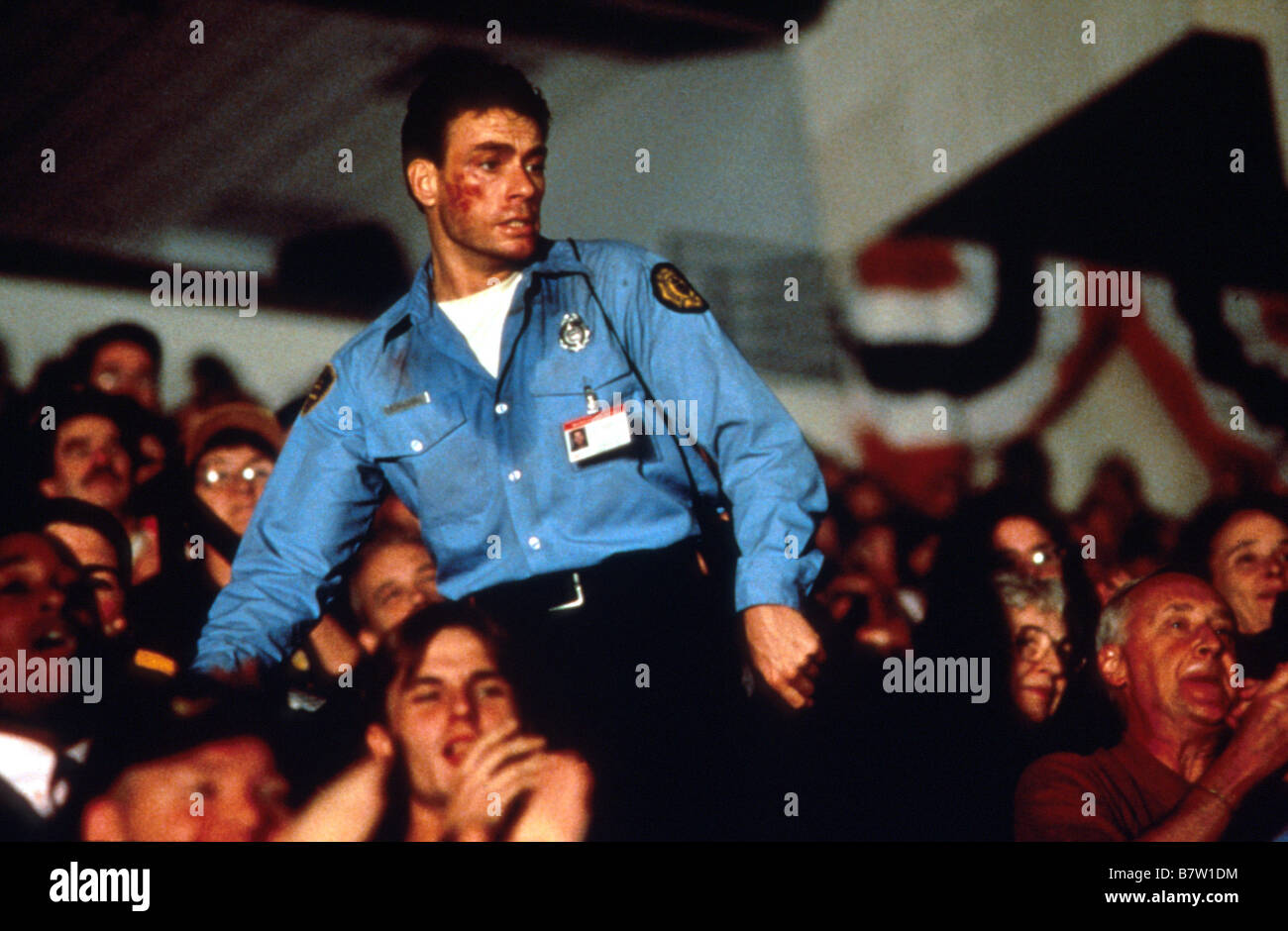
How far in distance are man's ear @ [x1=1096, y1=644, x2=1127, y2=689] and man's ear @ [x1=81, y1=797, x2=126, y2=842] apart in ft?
6.94

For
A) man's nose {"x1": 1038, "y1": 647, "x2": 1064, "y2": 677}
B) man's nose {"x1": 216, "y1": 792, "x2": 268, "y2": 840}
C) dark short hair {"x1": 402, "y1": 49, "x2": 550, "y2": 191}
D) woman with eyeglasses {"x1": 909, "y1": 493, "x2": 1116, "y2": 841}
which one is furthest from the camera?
man's nose {"x1": 1038, "y1": 647, "x2": 1064, "y2": 677}

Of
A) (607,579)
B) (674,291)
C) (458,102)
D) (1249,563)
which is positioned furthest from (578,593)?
(1249,563)

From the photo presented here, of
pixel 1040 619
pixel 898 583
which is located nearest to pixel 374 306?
pixel 898 583

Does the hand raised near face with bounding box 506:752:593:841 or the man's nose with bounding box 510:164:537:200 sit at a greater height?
the man's nose with bounding box 510:164:537:200

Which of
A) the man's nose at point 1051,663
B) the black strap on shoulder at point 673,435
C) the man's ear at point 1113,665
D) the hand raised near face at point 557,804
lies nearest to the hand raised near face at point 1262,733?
the man's ear at point 1113,665

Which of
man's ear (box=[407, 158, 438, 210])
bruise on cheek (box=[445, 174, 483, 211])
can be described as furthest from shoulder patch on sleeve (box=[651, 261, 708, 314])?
man's ear (box=[407, 158, 438, 210])

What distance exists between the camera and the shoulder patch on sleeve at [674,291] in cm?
261

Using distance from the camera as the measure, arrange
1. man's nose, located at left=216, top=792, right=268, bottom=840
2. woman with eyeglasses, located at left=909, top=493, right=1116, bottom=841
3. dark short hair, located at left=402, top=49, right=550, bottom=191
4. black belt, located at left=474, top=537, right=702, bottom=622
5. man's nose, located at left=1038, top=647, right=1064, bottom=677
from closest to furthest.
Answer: black belt, located at left=474, top=537, right=702, bottom=622, man's nose, located at left=216, top=792, right=268, bottom=840, dark short hair, located at left=402, top=49, right=550, bottom=191, woman with eyeglasses, located at left=909, top=493, right=1116, bottom=841, man's nose, located at left=1038, top=647, right=1064, bottom=677

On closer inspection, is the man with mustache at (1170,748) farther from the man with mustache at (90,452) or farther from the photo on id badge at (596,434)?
the man with mustache at (90,452)

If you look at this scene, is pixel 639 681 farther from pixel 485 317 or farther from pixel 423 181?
pixel 423 181

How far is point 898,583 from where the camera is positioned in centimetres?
304

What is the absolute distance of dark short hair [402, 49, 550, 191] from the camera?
9.00ft

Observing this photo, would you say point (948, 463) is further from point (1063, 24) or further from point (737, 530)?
point (1063, 24)

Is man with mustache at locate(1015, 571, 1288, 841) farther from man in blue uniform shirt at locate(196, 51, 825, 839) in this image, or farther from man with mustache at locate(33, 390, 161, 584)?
man with mustache at locate(33, 390, 161, 584)
